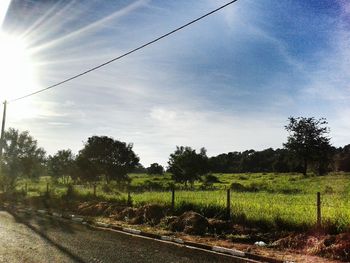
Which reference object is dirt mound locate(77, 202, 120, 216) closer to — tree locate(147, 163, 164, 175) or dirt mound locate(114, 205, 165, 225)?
dirt mound locate(114, 205, 165, 225)

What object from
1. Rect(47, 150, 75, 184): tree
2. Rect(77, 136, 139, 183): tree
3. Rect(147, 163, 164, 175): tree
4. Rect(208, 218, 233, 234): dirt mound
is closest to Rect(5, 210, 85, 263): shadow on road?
Rect(208, 218, 233, 234): dirt mound

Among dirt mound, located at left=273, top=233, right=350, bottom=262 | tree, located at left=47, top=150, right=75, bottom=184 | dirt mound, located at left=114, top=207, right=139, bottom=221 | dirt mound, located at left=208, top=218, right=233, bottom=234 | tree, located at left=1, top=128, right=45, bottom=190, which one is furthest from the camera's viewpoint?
tree, located at left=47, top=150, right=75, bottom=184

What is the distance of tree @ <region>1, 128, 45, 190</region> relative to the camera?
39375mm

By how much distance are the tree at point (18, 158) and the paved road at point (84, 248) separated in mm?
25433

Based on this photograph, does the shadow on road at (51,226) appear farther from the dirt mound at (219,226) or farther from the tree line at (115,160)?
the tree line at (115,160)

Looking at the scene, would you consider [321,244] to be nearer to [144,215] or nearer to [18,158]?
[144,215]

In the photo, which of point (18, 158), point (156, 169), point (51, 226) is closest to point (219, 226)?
point (51, 226)

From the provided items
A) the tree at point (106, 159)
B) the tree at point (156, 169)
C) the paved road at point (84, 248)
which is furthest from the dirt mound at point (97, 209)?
the tree at point (156, 169)

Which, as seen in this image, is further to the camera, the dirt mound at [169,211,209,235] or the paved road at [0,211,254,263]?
the dirt mound at [169,211,209,235]

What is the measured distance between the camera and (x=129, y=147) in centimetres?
7631

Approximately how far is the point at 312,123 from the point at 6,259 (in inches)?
3376

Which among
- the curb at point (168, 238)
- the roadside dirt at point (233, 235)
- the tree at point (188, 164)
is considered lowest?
the curb at point (168, 238)

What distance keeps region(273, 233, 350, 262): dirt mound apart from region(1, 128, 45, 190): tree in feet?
107

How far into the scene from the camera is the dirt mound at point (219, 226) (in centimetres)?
1489
